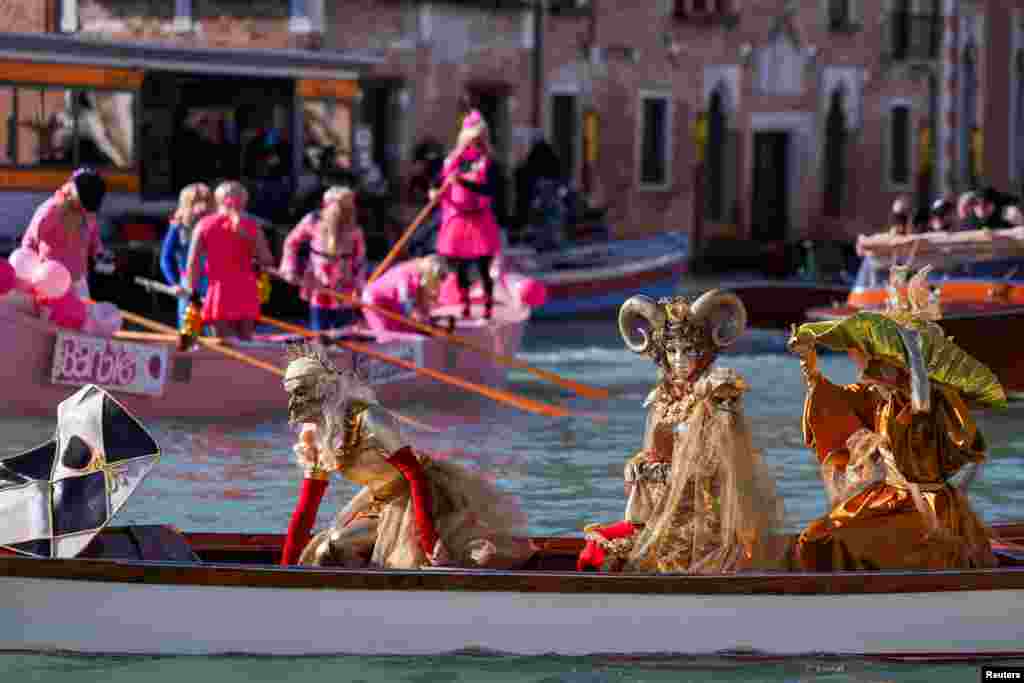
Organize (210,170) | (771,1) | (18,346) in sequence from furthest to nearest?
(771,1) < (210,170) < (18,346)

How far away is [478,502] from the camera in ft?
26.6

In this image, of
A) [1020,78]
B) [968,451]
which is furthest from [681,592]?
[1020,78]

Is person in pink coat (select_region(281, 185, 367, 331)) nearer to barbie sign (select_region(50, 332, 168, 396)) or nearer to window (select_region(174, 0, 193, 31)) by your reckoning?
barbie sign (select_region(50, 332, 168, 396))

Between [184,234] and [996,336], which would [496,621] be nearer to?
[184,234]

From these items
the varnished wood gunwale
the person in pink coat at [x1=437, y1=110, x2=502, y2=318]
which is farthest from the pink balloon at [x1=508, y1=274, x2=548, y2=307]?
the varnished wood gunwale

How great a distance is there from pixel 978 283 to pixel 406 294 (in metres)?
4.72

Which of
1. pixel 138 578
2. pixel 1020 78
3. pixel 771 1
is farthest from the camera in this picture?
pixel 1020 78

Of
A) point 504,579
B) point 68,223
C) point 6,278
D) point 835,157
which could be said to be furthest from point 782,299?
point 504,579

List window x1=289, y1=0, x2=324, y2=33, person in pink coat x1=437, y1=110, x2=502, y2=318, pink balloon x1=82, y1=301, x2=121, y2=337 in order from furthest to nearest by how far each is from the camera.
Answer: window x1=289, y1=0, x2=324, y2=33 < person in pink coat x1=437, y1=110, x2=502, y2=318 < pink balloon x1=82, y1=301, x2=121, y2=337

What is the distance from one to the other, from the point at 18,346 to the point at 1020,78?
105ft

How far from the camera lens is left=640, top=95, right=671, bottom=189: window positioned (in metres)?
34.8

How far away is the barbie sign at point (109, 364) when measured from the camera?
15086 millimetres

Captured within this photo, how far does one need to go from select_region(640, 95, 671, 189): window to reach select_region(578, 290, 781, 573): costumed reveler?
2693 cm

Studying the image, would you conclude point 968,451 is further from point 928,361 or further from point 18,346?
point 18,346
